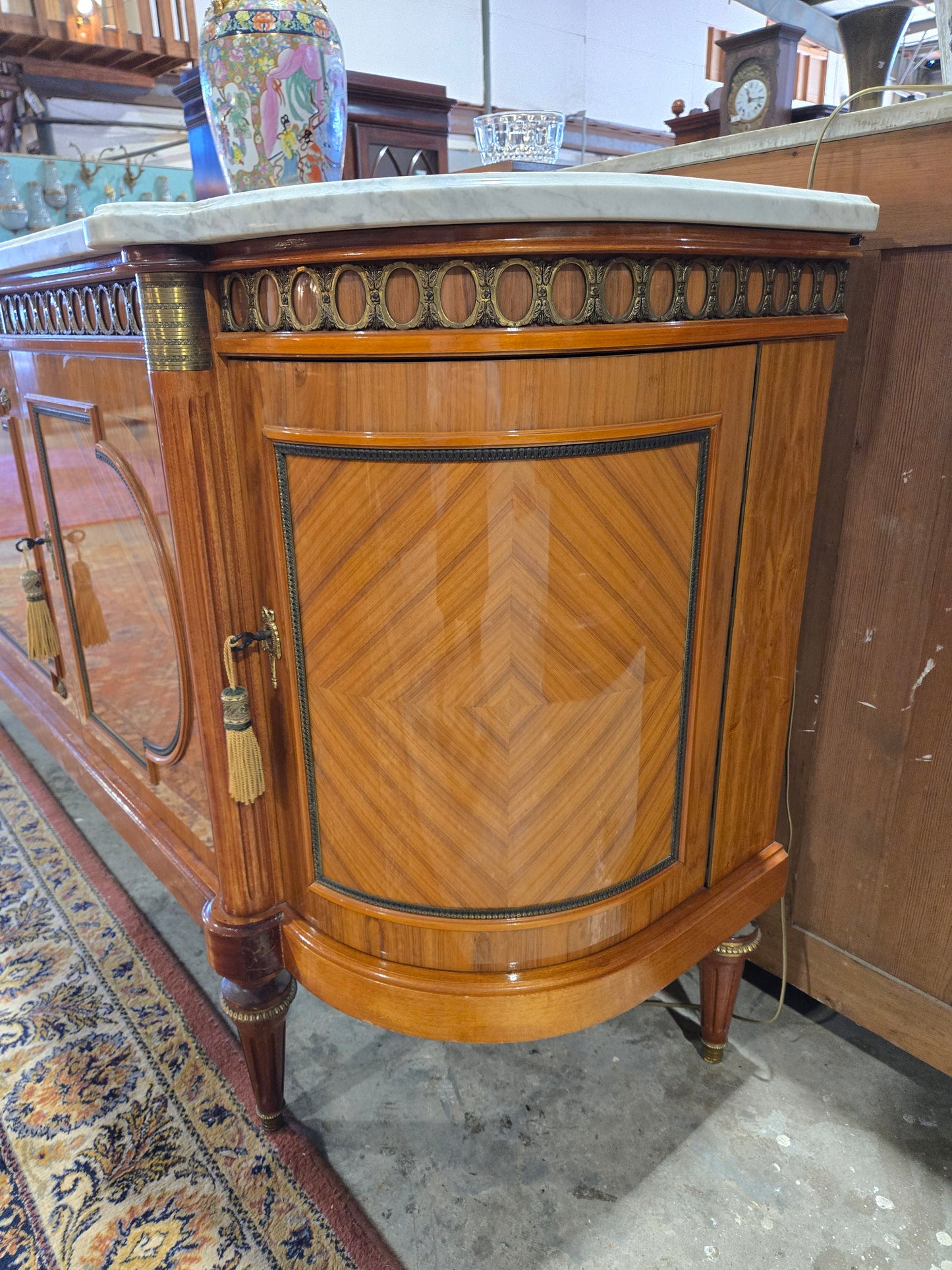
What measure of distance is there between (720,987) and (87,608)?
35.7 inches

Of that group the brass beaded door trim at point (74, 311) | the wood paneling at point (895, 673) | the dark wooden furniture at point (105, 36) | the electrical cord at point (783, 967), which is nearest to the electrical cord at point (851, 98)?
the wood paneling at point (895, 673)

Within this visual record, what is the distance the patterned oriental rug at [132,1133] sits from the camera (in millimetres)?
789

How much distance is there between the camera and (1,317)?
1123 mm

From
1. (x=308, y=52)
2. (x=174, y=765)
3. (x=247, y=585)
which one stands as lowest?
(x=174, y=765)

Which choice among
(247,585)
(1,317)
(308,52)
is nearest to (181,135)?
(1,317)

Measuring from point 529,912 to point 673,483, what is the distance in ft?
1.21

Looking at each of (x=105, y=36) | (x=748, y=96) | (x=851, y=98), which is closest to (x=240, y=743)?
(x=851, y=98)

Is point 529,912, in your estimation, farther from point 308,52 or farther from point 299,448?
point 308,52

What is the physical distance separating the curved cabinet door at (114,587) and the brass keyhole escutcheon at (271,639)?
16 centimetres

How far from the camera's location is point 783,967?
1021mm

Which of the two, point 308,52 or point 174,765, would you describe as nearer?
point 308,52

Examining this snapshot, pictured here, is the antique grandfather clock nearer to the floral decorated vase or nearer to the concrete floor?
the floral decorated vase

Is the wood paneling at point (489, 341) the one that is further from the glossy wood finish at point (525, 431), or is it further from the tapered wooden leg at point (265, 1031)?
the tapered wooden leg at point (265, 1031)

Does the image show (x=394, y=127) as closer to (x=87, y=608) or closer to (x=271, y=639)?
(x=87, y=608)
